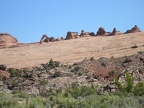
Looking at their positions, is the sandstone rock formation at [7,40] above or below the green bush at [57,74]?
above

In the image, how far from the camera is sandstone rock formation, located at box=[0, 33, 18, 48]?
243ft

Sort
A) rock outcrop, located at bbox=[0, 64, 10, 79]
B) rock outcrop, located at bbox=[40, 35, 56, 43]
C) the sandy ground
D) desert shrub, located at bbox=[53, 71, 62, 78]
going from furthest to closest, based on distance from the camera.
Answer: rock outcrop, located at bbox=[40, 35, 56, 43] → the sandy ground → rock outcrop, located at bbox=[0, 64, 10, 79] → desert shrub, located at bbox=[53, 71, 62, 78]

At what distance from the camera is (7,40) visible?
252 feet

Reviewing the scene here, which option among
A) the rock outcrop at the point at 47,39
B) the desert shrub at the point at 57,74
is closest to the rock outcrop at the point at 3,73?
the desert shrub at the point at 57,74

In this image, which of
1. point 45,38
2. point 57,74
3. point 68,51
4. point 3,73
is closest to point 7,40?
point 45,38

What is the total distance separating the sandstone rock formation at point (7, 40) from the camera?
74219 mm

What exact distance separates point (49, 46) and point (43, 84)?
114 ft

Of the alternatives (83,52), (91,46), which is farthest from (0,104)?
(91,46)

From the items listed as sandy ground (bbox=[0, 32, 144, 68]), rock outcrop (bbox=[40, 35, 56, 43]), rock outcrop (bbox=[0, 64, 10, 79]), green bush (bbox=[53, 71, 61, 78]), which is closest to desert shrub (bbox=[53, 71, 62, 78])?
green bush (bbox=[53, 71, 61, 78])

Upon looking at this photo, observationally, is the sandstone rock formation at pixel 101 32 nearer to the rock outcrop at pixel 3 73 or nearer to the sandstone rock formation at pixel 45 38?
the sandstone rock formation at pixel 45 38

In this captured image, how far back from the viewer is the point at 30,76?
30.5 m

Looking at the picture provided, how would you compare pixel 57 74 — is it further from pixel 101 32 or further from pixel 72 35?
pixel 101 32

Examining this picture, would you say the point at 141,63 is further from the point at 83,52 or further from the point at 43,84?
the point at 83,52

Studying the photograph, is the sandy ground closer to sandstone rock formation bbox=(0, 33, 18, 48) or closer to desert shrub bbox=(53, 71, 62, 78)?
desert shrub bbox=(53, 71, 62, 78)
